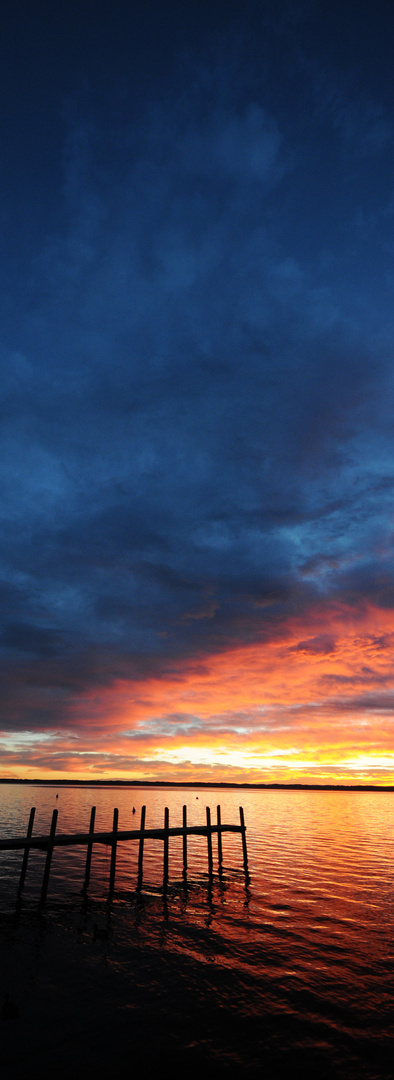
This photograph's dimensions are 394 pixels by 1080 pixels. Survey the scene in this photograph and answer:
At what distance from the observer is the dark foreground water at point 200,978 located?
12164mm

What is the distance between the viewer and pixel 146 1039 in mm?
12859

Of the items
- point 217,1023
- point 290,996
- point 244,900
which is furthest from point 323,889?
point 217,1023

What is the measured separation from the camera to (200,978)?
55.3 feet

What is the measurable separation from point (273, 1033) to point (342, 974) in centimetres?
545

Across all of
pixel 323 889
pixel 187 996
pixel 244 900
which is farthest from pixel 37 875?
pixel 187 996

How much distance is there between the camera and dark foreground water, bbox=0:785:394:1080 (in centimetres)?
1216

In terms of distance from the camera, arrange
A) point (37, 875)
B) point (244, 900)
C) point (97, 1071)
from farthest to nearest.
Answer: point (37, 875), point (244, 900), point (97, 1071)

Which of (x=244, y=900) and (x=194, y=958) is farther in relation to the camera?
(x=244, y=900)

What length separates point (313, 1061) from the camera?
1214cm

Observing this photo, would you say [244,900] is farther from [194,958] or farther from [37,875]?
[37,875]

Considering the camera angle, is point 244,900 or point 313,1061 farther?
point 244,900

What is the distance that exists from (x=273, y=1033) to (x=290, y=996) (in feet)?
8.32

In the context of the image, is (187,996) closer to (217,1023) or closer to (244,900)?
(217,1023)

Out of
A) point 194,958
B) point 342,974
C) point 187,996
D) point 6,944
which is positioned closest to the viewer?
point 187,996
